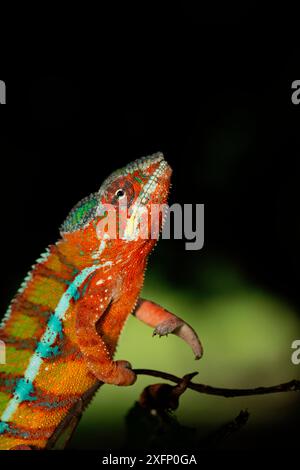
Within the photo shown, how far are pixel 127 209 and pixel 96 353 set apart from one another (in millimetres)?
532

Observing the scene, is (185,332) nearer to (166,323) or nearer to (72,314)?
(166,323)

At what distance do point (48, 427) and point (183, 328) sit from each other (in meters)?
0.65

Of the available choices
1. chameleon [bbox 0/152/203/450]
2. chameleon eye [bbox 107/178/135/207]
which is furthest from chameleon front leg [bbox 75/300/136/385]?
chameleon eye [bbox 107/178/135/207]

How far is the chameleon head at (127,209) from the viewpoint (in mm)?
1844

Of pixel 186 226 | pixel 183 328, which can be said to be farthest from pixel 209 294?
pixel 183 328

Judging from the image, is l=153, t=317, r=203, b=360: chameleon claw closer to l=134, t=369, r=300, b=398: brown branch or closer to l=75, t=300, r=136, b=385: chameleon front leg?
l=75, t=300, r=136, b=385: chameleon front leg

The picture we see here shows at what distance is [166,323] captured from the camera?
2.01 metres

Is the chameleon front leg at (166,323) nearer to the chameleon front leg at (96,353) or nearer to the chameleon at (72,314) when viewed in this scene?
the chameleon at (72,314)

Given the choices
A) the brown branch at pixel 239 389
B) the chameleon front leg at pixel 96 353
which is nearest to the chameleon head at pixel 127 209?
the chameleon front leg at pixel 96 353

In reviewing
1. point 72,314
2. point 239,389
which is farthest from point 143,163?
point 239,389

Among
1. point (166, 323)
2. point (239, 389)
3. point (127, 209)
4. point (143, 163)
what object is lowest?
point (239, 389)

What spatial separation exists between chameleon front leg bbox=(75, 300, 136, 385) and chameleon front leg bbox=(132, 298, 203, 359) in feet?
0.68

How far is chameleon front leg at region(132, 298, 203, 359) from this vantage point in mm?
1986

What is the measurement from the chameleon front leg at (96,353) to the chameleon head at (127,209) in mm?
247
